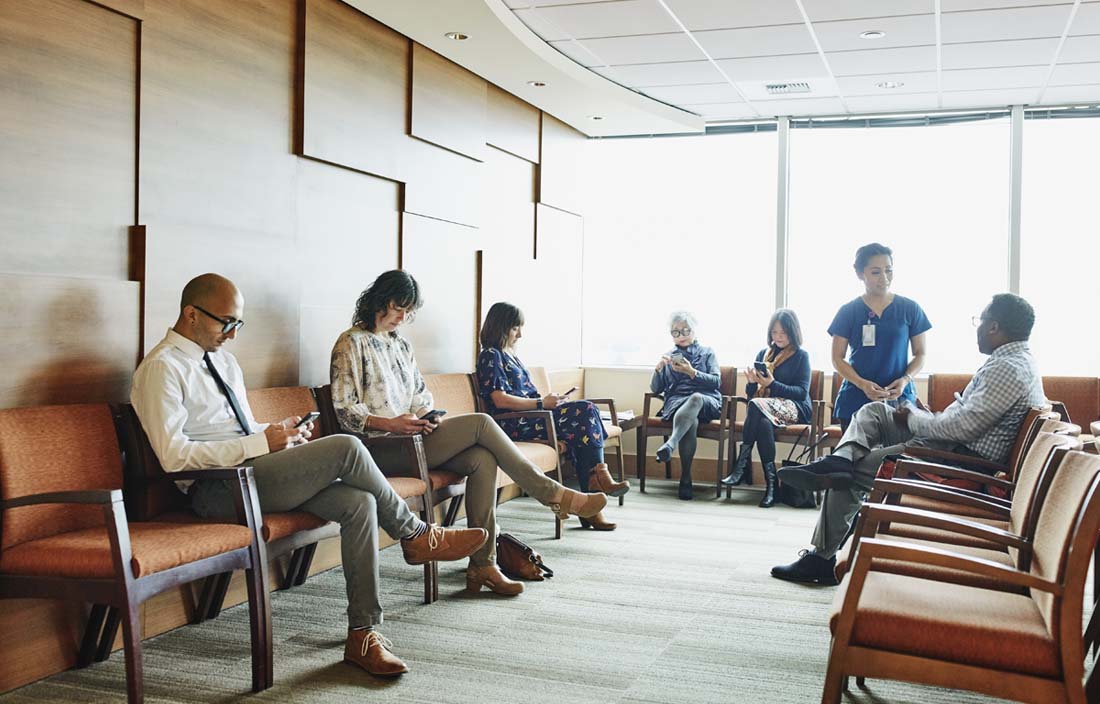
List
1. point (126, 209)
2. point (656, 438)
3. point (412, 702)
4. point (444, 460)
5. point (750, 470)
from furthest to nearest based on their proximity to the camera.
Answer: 1. point (656, 438)
2. point (750, 470)
3. point (444, 460)
4. point (126, 209)
5. point (412, 702)

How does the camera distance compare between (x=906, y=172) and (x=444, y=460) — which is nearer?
(x=444, y=460)

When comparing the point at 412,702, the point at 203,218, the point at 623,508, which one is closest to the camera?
the point at 412,702

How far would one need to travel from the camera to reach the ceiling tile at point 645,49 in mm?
6215

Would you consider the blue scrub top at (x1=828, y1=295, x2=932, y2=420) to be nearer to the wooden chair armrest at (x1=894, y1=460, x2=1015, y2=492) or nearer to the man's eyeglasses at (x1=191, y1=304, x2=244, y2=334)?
the wooden chair armrest at (x1=894, y1=460, x2=1015, y2=492)

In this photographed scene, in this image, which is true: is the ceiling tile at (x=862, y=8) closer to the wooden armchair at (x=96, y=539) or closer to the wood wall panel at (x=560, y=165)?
the wood wall panel at (x=560, y=165)

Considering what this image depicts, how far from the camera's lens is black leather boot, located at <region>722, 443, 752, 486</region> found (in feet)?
24.1

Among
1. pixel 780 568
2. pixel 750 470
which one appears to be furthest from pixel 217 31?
pixel 750 470

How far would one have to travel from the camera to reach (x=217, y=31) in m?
4.30

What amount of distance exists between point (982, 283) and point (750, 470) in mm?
2327

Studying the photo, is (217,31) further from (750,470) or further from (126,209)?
(750,470)

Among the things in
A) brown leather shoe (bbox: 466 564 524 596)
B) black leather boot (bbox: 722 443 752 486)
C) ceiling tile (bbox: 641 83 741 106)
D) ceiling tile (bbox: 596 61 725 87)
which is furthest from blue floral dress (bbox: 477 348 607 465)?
ceiling tile (bbox: 641 83 741 106)

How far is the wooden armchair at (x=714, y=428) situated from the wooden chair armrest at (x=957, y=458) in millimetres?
3036

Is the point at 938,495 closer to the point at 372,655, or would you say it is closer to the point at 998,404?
the point at 998,404

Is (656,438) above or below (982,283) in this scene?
below
